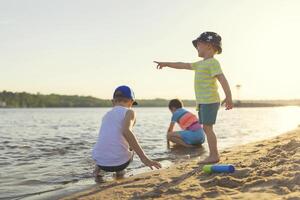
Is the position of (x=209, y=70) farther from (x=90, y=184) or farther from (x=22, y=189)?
(x=22, y=189)

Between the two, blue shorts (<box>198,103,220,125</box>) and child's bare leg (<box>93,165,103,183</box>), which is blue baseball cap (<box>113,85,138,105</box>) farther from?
blue shorts (<box>198,103,220,125</box>)

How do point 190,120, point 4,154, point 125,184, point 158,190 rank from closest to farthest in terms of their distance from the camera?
point 158,190 < point 125,184 < point 4,154 < point 190,120

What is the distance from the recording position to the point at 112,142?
6078mm

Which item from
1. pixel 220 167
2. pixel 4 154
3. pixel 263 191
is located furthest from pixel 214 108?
A: pixel 4 154

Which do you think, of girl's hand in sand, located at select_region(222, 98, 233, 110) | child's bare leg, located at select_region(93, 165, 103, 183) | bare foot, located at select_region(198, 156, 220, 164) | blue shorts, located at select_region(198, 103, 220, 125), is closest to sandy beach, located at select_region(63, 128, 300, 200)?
child's bare leg, located at select_region(93, 165, 103, 183)

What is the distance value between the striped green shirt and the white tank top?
1677mm

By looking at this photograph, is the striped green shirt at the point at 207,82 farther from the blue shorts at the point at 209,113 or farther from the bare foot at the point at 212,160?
the bare foot at the point at 212,160

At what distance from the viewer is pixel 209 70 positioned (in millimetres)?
7227

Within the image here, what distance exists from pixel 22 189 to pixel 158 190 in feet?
7.70

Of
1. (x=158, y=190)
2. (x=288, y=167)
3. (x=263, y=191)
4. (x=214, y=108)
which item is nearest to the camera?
(x=263, y=191)

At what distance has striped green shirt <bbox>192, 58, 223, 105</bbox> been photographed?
283 inches

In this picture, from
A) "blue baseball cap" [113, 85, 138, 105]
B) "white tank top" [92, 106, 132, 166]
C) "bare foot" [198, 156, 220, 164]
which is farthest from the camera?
"bare foot" [198, 156, 220, 164]

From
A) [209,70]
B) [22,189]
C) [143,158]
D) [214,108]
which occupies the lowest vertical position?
[22,189]

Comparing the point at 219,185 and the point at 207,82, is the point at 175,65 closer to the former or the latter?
the point at 207,82
